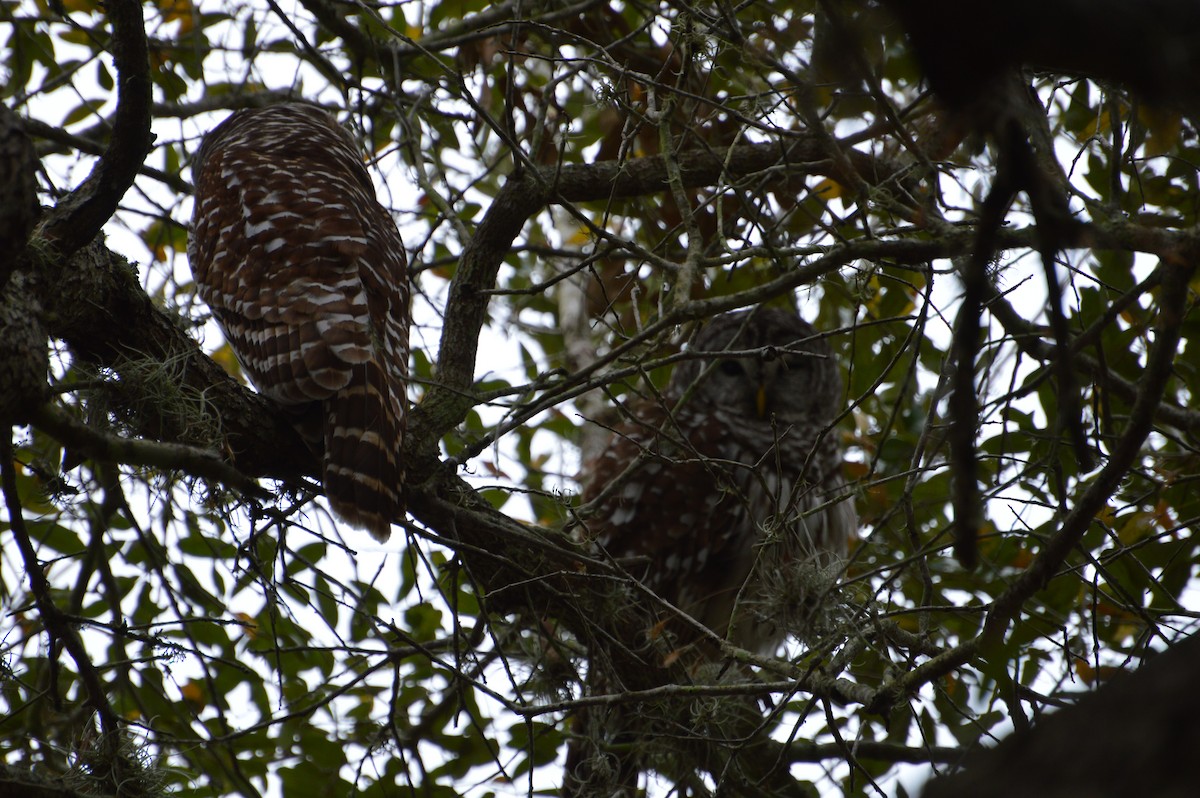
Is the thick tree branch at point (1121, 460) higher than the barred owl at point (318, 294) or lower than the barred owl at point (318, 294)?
lower

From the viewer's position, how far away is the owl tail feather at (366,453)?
9.20 feet

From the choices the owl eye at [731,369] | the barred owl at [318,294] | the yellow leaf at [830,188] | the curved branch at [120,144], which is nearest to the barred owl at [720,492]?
the owl eye at [731,369]

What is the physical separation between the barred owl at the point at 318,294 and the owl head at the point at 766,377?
2.12 meters

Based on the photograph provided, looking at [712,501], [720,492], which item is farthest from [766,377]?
[720,492]

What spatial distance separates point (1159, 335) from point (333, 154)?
3433 mm

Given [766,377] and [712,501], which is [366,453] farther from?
[766,377]

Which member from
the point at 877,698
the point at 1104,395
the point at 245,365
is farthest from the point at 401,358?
the point at 1104,395

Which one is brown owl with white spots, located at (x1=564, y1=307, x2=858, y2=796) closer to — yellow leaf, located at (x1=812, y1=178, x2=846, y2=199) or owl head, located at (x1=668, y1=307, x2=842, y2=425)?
owl head, located at (x1=668, y1=307, x2=842, y2=425)

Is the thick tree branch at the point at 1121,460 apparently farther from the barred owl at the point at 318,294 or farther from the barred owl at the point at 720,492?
the barred owl at the point at 720,492

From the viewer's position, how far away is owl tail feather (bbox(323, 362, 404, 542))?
280cm

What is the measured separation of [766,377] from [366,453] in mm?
3157

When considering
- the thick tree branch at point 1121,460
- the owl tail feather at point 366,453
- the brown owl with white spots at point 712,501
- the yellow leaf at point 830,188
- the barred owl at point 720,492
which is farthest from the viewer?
the barred owl at point 720,492

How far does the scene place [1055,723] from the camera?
102 centimetres

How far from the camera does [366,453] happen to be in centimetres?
287
